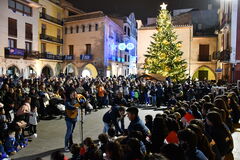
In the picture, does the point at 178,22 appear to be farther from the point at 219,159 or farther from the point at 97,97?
the point at 219,159

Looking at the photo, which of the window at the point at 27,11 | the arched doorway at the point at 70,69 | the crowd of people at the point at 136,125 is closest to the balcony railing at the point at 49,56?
the arched doorway at the point at 70,69

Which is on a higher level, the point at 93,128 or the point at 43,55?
the point at 43,55

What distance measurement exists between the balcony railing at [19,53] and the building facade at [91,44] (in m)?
7.40

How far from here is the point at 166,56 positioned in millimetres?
23469

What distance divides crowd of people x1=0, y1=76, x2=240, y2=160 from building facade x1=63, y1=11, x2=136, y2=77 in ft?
Answer: 65.1

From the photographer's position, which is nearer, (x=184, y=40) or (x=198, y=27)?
(x=184, y=40)

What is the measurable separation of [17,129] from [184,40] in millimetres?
27691

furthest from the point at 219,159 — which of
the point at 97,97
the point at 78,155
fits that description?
the point at 97,97

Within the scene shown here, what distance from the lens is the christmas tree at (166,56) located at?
915 inches

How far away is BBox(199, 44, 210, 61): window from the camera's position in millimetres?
31516

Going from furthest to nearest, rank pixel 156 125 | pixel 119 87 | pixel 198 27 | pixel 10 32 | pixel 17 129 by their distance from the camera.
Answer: pixel 198 27 < pixel 10 32 < pixel 119 87 < pixel 17 129 < pixel 156 125

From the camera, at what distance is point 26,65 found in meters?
29.7

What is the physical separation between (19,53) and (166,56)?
17.5 m

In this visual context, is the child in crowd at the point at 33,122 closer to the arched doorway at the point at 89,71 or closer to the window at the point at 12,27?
the window at the point at 12,27
